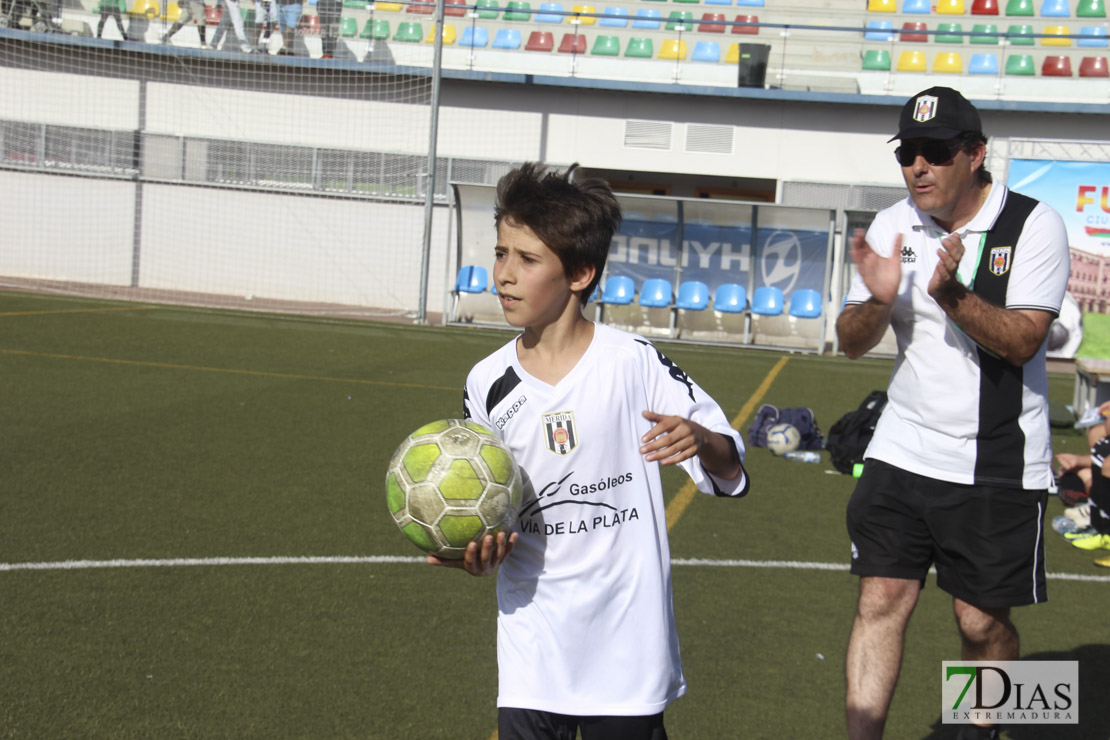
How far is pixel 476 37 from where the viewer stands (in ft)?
70.8

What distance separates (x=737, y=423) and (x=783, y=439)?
1.25 meters

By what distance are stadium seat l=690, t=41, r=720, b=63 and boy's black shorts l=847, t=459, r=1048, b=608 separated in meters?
19.1

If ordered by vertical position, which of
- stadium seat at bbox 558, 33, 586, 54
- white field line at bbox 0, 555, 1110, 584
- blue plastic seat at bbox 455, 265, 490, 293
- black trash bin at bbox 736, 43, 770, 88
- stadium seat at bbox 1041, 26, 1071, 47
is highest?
stadium seat at bbox 1041, 26, 1071, 47

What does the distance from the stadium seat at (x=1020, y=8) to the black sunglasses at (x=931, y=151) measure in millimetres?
22416

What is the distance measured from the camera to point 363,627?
430 cm

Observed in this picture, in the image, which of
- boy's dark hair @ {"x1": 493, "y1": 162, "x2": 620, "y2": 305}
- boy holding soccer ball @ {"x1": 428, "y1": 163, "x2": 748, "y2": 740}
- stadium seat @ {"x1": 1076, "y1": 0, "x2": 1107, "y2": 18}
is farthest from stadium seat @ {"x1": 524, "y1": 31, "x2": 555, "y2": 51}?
boy holding soccer ball @ {"x1": 428, "y1": 163, "x2": 748, "y2": 740}

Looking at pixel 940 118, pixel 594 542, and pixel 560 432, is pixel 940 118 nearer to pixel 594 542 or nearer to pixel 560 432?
pixel 560 432

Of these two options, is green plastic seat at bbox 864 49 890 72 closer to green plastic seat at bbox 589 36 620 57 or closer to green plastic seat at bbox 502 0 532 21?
green plastic seat at bbox 589 36 620 57

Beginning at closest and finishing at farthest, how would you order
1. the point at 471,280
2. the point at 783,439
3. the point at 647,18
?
the point at 783,439 → the point at 471,280 → the point at 647,18

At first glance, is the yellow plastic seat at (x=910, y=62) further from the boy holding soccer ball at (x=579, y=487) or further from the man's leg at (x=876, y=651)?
the boy holding soccer ball at (x=579, y=487)

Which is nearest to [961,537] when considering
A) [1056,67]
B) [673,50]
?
[673,50]

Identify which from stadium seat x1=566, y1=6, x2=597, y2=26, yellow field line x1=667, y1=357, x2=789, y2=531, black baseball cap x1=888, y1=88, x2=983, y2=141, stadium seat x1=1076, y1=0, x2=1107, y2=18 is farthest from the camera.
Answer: stadium seat x1=1076, y1=0, x2=1107, y2=18

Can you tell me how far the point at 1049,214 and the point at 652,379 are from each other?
1.53m

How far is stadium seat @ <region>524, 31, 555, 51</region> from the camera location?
21.5 metres
